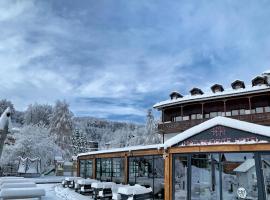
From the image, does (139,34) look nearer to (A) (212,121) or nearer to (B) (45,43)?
(B) (45,43)

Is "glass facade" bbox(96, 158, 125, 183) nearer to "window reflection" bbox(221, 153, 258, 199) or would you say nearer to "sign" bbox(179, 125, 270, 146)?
"sign" bbox(179, 125, 270, 146)

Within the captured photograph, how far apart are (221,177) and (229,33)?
1174cm

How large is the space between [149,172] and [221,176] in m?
5.18

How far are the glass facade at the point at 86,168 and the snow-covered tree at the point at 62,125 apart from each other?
26268 millimetres

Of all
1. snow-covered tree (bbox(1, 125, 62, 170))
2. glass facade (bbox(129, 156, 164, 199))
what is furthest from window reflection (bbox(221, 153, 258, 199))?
snow-covered tree (bbox(1, 125, 62, 170))

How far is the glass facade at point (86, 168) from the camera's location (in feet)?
75.4

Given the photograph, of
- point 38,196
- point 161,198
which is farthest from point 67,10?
point 161,198

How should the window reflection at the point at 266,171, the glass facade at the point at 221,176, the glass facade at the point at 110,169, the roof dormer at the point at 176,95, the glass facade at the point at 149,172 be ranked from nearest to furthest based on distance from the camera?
the window reflection at the point at 266,171, the glass facade at the point at 221,176, the glass facade at the point at 149,172, the glass facade at the point at 110,169, the roof dormer at the point at 176,95

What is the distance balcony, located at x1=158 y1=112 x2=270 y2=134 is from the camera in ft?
70.4

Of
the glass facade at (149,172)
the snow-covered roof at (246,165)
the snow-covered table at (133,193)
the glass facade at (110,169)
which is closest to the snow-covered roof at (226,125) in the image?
the snow-covered roof at (246,165)

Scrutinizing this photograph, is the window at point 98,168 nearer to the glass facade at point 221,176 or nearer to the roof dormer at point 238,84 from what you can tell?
the glass facade at point 221,176

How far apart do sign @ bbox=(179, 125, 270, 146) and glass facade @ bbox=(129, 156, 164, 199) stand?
109 inches

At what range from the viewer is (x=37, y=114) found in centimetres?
7894

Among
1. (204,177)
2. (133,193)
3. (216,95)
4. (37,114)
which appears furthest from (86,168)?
(37,114)
